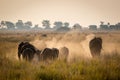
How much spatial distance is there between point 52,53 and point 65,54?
4078 mm

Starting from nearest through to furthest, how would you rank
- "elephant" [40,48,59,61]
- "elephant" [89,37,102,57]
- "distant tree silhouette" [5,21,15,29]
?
"elephant" [40,48,59,61], "elephant" [89,37,102,57], "distant tree silhouette" [5,21,15,29]

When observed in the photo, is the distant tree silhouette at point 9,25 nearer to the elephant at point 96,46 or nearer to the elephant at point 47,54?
the elephant at point 96,46

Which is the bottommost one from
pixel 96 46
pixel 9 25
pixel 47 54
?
pixel 9 25

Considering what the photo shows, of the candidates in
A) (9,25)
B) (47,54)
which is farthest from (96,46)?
(9,25)

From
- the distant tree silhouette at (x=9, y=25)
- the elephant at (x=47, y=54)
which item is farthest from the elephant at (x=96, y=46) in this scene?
the distant tree silhouette at (x=9, y=25)

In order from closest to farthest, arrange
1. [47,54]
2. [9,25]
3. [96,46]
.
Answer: [47,54] < [96,46] < [9,25]

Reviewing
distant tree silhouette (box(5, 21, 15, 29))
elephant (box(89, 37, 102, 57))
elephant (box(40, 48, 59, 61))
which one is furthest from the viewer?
distant tree silhouette (box(5, 21, 15, 29))

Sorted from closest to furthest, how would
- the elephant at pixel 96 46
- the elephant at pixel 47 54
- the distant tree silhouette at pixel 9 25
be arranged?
the elephant at pixel 47 54 → the elephant at pixel 96 46 → the distant tree silhouette at pixel 9 25

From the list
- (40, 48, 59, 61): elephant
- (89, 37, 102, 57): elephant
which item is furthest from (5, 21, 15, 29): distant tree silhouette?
(40, 48, 59, 61): elephant

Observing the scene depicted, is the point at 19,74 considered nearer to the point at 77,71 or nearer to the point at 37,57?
the point at 77,71

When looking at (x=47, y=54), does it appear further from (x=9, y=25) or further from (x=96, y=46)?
(x=9, y=25)

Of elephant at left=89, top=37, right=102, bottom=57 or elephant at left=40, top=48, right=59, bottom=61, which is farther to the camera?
elephant at left=89, top=37, right=102, bottom=57

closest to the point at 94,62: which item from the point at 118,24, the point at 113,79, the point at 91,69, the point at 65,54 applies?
the point at 91,69

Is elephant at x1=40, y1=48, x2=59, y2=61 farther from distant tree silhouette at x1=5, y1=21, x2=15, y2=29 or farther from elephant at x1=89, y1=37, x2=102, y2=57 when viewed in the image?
distant tree silhouette at x1=5, y1=21, x2=15, y2=29
